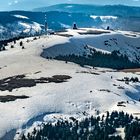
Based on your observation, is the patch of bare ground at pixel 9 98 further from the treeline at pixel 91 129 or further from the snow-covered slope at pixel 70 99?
the treeline at pixel 91 129

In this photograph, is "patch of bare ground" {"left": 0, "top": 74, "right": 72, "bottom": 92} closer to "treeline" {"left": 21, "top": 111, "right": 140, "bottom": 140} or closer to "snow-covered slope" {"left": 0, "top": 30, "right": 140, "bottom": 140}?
"snow-covered slope" {"left": 0, "top": 30, "right": 140, "bottom": 140}

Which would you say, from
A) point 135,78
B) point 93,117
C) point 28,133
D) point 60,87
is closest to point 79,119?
point 93,117

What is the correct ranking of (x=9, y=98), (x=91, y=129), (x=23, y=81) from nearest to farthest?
(x=91, y=129) < (x=9, y=98) < (x=23, y=81)

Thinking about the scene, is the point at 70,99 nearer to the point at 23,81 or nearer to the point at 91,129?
the point at 91,129

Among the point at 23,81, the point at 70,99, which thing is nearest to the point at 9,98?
the point at 70,99

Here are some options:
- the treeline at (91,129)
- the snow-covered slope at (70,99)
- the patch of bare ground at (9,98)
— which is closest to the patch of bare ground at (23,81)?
the snow-covered slope at (70,99)

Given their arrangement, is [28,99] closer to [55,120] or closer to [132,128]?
[55,120]

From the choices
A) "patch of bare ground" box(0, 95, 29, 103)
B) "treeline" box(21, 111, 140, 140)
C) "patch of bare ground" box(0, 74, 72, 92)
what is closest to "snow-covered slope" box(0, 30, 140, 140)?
"patch of bare ground" box(0, 95, 29, 103)

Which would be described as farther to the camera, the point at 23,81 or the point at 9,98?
the point at 23,81
